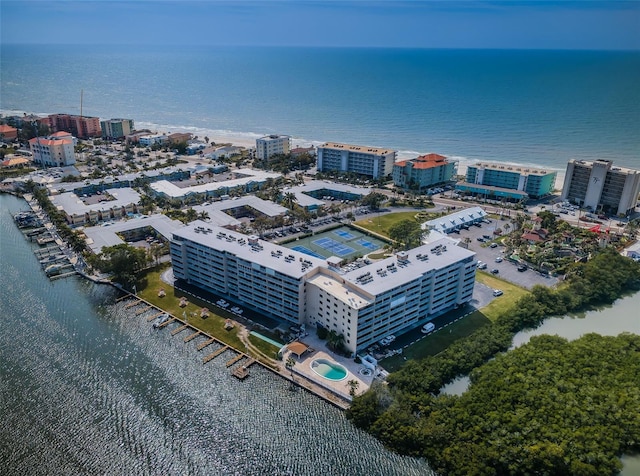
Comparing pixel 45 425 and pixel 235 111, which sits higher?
pixel 235 111

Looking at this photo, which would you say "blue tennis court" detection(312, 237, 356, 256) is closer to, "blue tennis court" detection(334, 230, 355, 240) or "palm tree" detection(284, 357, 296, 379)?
"blue tennis court" detection(334, 230, 355, 240)

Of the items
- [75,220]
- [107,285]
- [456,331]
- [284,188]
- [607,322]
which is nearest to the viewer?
[456,331]

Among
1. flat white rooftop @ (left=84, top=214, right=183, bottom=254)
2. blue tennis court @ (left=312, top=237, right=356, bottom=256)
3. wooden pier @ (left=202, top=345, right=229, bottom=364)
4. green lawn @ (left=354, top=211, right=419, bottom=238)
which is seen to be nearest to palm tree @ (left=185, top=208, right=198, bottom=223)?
flat white rooftop @ (left=84, top=214, right=183, bottom=254)

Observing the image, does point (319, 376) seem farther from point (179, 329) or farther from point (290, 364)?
point (179, 329)

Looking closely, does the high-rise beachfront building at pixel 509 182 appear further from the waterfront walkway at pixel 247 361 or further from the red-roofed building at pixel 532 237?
the waterfront walkway at pixel 247 361

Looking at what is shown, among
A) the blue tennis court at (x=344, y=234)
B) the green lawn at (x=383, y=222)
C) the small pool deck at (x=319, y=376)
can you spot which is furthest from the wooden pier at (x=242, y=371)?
the green lawn at (x=383, y=222)

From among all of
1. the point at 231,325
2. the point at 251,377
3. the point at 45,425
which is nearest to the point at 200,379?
the point at 251,377

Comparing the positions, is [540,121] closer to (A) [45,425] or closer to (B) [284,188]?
(B) [284,188]
